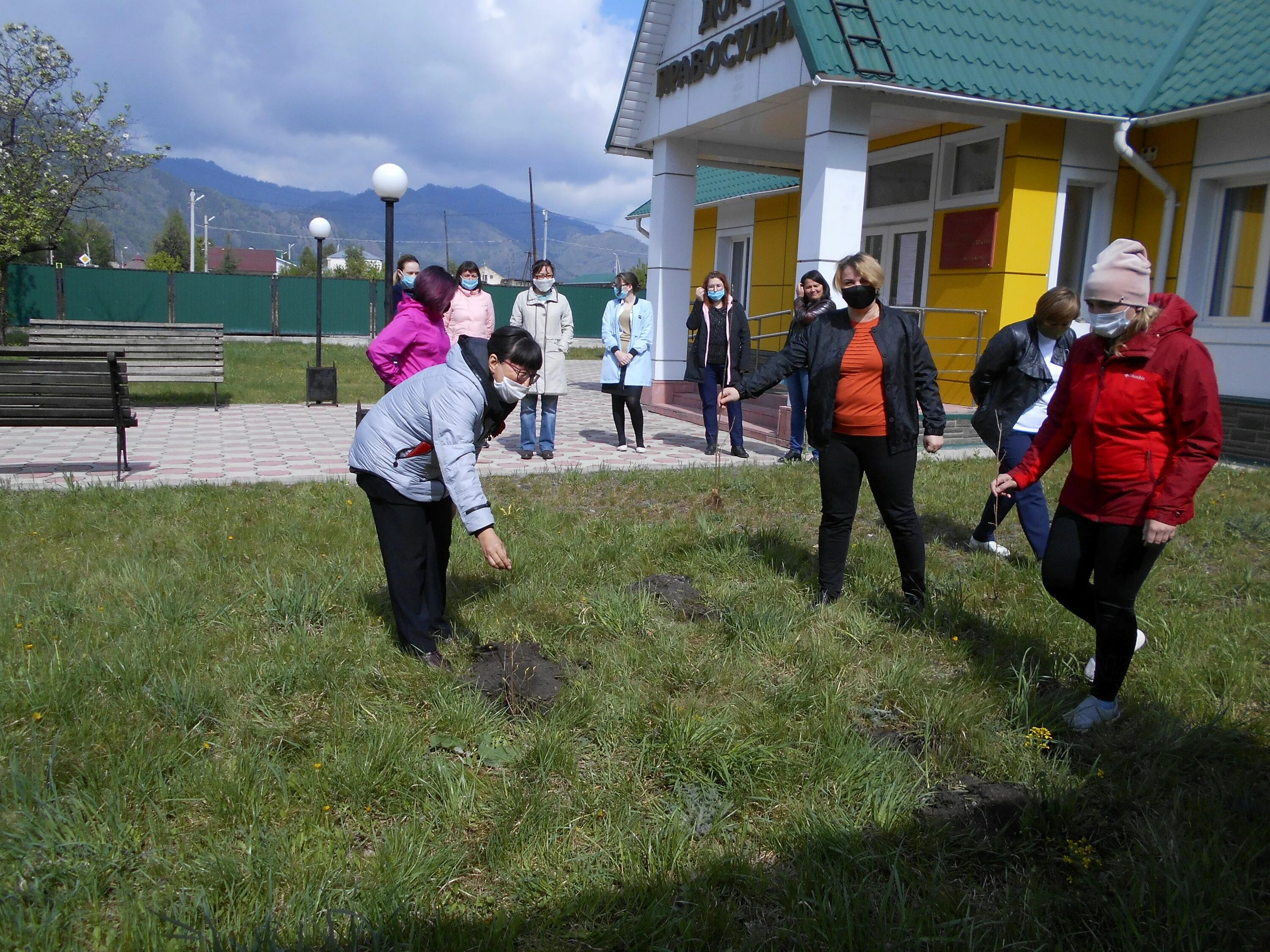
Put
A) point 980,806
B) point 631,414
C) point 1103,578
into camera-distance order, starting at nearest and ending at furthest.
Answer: point 980,806, point 1103,578, point 631,414

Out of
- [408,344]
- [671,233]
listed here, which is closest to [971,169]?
[671,233]

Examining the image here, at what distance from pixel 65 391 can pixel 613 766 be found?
21.5 feet

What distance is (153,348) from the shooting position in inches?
495

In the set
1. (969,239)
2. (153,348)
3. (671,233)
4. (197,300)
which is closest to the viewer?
(969,239)

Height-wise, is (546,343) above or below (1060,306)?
below

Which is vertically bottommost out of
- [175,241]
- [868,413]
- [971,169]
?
[868,413]

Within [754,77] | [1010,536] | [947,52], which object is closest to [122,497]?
[1010,536]

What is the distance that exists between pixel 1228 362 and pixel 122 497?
36.6 ft

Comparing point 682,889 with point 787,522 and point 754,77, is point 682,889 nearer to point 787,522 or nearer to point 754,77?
point 787,522

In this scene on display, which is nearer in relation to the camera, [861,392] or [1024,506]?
[861,392]

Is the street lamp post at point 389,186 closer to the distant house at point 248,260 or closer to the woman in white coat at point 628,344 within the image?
the woman in white coat at point 628,344

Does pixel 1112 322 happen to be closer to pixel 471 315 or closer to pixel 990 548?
pixel 990 548

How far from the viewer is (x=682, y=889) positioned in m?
2.55

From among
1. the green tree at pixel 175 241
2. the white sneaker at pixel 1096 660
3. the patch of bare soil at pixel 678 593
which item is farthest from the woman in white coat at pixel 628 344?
the green tree at pixel 175 241
